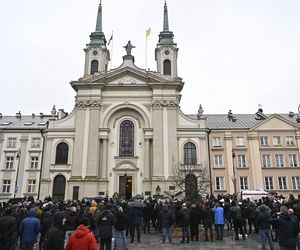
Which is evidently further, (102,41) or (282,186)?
(102,41)

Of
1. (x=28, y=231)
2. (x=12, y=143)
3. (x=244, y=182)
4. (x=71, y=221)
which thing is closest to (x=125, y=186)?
(x=244, y=182)

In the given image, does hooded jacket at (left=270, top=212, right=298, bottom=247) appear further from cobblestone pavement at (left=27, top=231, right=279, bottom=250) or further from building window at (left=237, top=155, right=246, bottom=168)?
building window at (left=237, top=155, right=246, bottom=168)

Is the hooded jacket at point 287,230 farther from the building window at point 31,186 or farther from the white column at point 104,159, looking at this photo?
the building window at point 31,186

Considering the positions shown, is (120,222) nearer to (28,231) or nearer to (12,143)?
(28,231)

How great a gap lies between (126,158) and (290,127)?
81.6ft

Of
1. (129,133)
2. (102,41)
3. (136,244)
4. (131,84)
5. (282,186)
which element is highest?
(102,41)

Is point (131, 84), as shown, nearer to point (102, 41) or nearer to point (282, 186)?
point (102, 41)

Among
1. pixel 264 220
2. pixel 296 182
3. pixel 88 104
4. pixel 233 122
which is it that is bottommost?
pixel 264 220

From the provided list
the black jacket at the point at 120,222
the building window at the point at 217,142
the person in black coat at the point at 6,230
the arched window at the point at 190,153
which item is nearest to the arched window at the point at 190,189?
the arched window at the point at 190,153

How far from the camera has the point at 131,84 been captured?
4266 cm

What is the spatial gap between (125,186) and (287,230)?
32.3 meters

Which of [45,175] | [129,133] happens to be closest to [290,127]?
[129,133]

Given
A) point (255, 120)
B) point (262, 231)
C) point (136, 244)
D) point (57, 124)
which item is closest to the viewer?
point (262, 231)

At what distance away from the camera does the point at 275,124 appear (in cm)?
4356
